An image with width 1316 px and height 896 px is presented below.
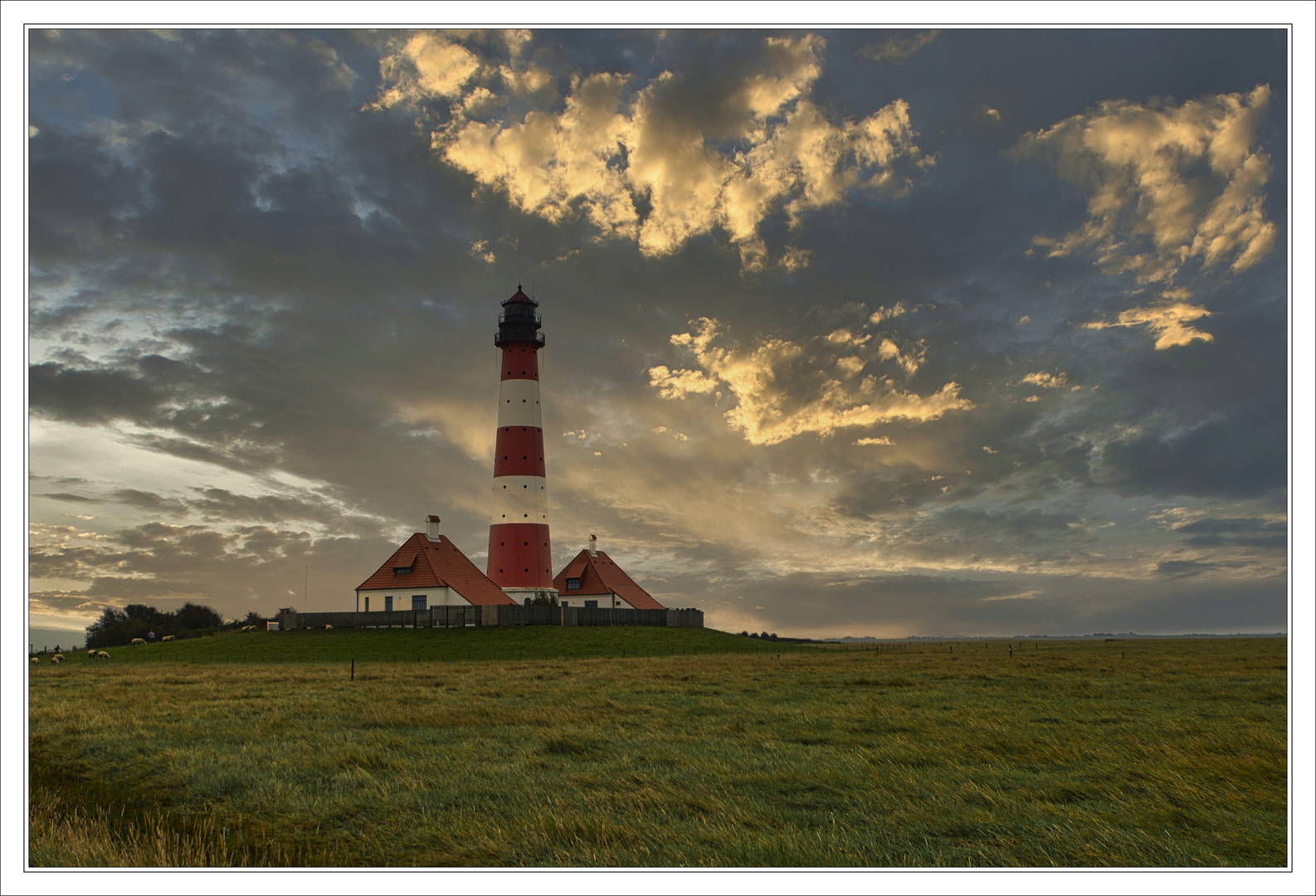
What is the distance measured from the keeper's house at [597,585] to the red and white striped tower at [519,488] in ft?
20.5

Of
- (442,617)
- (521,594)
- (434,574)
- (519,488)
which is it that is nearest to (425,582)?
Answer: (434,574)

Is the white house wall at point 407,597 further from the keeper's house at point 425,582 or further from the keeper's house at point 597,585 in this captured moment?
the keeper's house at point 597,585

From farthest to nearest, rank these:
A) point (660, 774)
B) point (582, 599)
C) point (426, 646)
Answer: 1. point (582, 599)
2. point (426, 646)
3. point (660, 774)

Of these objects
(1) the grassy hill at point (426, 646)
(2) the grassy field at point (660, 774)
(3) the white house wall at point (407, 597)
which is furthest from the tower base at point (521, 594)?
(2) the grassy field at point (660, 774)

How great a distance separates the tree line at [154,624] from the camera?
5900 centimetres

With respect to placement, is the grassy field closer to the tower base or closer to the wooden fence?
the wooden fence

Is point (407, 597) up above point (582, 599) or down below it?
above

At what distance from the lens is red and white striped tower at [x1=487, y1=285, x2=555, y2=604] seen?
2384 inches

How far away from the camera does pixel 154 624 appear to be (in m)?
62.5

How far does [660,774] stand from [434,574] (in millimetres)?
50208

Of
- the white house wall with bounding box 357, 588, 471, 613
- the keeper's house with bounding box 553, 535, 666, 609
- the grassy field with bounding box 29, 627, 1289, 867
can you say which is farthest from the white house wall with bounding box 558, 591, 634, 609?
the grassy field with bounding box 29, 627, 1289, 867

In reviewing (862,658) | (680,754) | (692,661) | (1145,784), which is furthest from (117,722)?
(862,658)

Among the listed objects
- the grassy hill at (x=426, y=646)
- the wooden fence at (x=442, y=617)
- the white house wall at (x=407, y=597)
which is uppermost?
the white house wall at (x=407, y=597)

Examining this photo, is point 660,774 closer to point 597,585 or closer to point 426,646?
point 426,646
